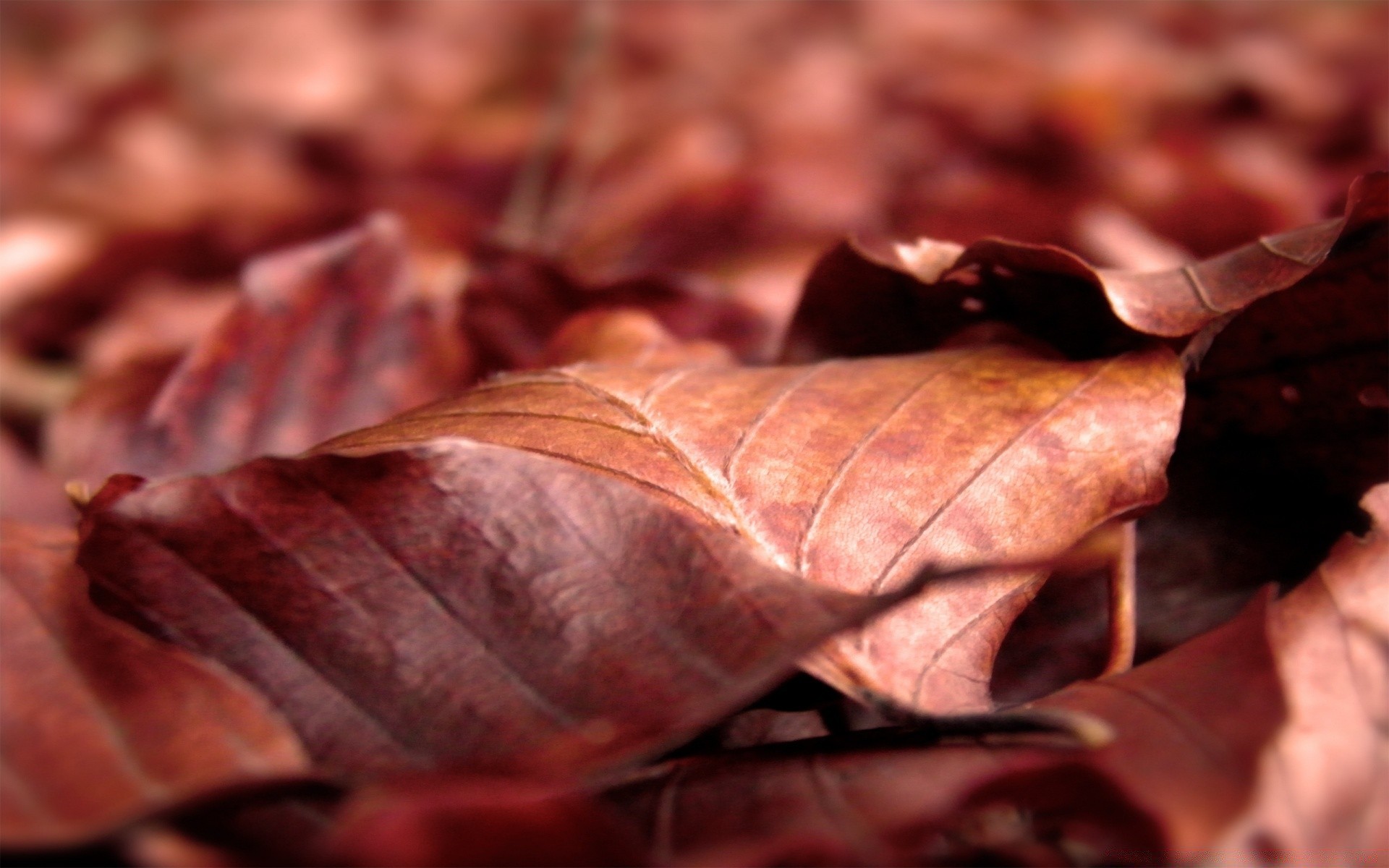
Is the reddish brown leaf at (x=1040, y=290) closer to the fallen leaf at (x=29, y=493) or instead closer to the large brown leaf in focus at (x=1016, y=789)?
the large brown leaf in focus at (x=1016, y=789)

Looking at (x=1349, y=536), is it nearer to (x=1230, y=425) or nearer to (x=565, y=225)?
Result: (x=1230, y=425)

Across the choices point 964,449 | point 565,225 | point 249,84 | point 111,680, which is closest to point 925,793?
point 964,449

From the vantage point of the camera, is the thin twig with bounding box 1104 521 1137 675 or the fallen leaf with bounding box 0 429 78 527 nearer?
the thin twig with bounding box 1104 521 1137 675

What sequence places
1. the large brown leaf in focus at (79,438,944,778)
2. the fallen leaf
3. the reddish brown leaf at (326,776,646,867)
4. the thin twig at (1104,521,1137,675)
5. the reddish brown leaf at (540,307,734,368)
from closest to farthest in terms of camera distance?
the reddish brown leaf at (326,776,646,867) < the large brown leaf in focus at (79,438,944,778) < the thin twig at (1104,521,1137,675) < the reddish brown leaf at (540,307,734,368) < the fallen leaf

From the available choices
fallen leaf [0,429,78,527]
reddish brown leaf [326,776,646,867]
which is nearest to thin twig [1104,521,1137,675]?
reddish brown leaf [326,776,646,867]

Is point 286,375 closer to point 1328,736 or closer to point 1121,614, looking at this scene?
point 1121,614

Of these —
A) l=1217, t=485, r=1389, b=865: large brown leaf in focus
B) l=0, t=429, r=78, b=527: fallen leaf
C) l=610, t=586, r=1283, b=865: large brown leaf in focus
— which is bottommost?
l=1217, t=485, r=1389, b=865: large brown leaf in focus

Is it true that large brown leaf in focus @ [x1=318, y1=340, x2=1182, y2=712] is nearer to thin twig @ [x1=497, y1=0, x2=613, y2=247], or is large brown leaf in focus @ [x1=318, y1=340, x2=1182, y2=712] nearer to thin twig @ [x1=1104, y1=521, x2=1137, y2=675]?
thin twig @ [x1=1104, y1=521, x2=1137, y2=675]
